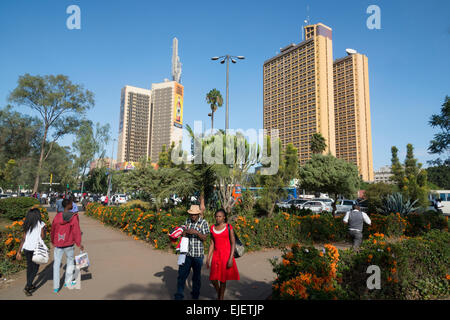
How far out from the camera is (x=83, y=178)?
35.1 metres

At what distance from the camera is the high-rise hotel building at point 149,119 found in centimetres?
13938

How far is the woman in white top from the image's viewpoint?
448 cm

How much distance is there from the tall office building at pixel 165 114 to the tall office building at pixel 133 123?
3521mm

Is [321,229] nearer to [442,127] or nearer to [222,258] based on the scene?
[222,258]

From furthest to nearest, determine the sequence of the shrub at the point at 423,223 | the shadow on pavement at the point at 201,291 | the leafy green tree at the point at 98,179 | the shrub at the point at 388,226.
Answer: the leafy green tree at the point at 98,179 → the shrub at the point at 423,223 → the shrub at the point at 388,226 → the shadow on pavement at the point at 201,291

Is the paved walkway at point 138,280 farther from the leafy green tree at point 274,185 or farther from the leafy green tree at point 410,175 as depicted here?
the leafy green tree at point 410,175

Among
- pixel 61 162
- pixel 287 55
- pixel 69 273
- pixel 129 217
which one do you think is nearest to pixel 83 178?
pixel 61 162

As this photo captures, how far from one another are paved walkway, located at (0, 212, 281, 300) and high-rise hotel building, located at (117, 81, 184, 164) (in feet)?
435

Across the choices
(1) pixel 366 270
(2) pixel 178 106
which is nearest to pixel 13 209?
(1) pixel 366 270

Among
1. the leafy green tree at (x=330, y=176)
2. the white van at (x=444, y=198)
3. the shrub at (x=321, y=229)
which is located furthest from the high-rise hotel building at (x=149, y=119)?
the shrub at (x=321, y=229)

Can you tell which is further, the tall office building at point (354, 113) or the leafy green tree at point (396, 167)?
the tall office building at point (354, 113)

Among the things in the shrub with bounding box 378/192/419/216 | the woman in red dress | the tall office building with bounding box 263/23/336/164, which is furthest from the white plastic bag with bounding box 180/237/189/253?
the tall office building with bounding box 263/23/336/164
